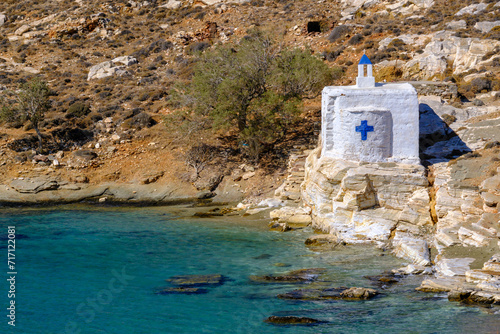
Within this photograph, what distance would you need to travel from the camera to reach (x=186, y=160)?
2925 centimetres

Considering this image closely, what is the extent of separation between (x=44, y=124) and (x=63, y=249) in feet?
60.5

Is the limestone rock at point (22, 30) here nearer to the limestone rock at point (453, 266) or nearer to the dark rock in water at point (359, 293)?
the dark rock in water at point (359, 293)

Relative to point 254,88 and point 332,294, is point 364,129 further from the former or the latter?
point 254,88

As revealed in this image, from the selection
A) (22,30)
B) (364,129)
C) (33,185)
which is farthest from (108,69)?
(364,129)

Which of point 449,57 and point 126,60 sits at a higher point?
point 126,60

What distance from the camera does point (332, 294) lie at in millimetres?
12945

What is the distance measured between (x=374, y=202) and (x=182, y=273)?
27.0 ft

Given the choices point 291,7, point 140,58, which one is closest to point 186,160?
point 140,58

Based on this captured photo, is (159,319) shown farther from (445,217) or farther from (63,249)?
(445,217)

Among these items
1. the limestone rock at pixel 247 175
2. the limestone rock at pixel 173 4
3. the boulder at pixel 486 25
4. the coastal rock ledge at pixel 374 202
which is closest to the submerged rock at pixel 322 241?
the coastal rock ledge at pixel 374 202

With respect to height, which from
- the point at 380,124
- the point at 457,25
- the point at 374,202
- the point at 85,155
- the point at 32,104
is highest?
the point at 457,25

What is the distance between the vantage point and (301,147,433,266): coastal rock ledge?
57.3 feet

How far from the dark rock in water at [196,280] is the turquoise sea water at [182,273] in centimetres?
35

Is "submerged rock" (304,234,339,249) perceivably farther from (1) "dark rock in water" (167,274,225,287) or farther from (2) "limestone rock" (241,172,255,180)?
(2) "limestone rock" (241,172,255,180)
